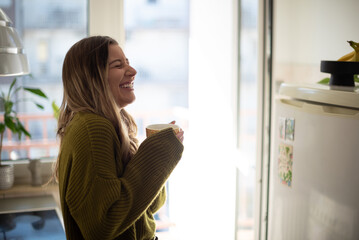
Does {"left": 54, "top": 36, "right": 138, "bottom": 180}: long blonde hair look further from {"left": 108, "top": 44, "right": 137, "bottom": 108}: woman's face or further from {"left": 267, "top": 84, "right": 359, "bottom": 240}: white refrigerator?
{"left": 267, "top": 84, "right": 359, "bottom": 240}: white refrigerator

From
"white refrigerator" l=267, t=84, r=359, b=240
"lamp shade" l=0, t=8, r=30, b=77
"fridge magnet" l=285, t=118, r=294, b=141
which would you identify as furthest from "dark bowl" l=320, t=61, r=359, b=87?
"lamp shade" l=0, t=8, r=30, b=77

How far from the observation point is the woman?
1.01 meters

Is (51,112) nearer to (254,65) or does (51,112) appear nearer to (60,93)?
(60,93)

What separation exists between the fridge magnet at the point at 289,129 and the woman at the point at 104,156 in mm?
354

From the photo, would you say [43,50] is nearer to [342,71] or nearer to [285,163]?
[285,163]

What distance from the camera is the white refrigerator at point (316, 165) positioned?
40.5 inches

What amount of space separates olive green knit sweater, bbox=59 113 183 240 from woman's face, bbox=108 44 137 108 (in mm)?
134

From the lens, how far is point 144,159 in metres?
1.07

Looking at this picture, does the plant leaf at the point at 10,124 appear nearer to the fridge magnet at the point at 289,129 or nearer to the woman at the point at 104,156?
the woman at the point at 104,156

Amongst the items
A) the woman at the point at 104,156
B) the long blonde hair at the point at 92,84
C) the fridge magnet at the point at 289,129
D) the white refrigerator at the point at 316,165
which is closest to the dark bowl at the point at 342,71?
the white refrigerator at the point at 316,165

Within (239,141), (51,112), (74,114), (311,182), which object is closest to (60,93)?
(51,112)

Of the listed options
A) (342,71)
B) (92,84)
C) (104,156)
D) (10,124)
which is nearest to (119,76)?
(92,84)

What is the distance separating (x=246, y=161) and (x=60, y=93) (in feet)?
4.10

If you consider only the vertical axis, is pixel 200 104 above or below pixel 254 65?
below
